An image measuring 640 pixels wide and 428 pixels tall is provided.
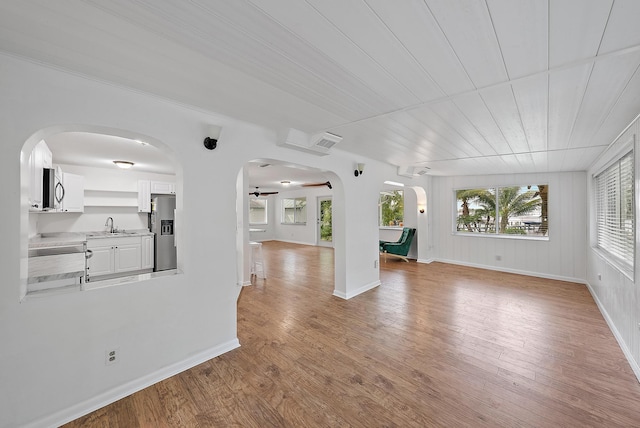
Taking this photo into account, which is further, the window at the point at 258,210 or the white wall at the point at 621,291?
the window at the point at 258,210

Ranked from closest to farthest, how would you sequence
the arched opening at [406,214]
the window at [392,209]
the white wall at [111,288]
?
the white wall at [111,288]
the arched opening at [406,214]
the window at [392,209]

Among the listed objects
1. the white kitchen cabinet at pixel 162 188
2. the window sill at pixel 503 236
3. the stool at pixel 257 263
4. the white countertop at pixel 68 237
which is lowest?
the stool at pixel 257 263

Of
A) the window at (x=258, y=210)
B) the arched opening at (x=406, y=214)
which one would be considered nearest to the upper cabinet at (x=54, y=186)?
the arched opening at (x=406, y=214)

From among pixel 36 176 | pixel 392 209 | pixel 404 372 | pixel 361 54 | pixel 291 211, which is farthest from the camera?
pixel 291 211

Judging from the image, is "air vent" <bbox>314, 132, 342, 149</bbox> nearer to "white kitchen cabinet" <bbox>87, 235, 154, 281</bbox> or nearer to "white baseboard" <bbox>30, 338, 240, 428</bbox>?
"white baseboard" <bbox>30, 338, 240, 428</bbox>

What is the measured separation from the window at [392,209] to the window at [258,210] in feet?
18.7

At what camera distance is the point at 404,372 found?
2.24 m

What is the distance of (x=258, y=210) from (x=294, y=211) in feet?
5.89

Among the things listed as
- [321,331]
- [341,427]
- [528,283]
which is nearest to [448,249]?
[528,283]

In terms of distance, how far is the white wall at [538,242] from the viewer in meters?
5.11

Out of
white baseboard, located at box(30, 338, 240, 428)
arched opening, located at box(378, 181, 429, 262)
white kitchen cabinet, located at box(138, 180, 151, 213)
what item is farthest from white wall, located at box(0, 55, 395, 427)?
white kitchen cabinet, located at box(138, 180, 151, 213)

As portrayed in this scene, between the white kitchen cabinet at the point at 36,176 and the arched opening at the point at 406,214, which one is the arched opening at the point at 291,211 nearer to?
the arched opening at the point at 406,214

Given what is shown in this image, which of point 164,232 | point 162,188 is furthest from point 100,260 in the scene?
point 162,188

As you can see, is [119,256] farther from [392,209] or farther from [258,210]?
[392,209]
